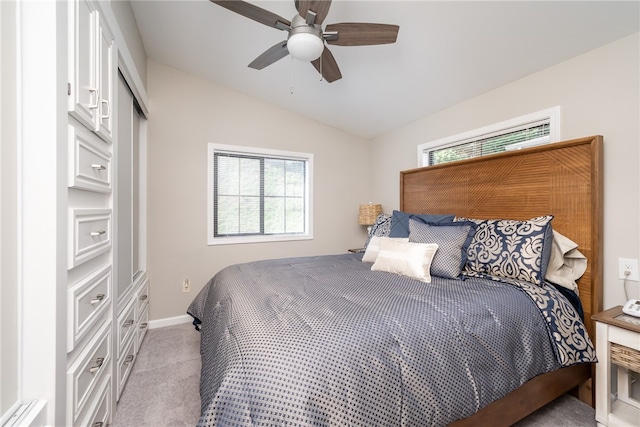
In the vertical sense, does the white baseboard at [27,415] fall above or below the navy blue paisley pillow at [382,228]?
below

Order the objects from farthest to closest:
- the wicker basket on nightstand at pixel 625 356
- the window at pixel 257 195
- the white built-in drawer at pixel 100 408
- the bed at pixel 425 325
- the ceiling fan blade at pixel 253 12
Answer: the window at pixel 257 195, the ceiling fan blade at pixel 253 12, the wicker basket on nightstand at pixel 625 356, the white built-in drawer at pixel 100 408, the bed at pixel 425 325

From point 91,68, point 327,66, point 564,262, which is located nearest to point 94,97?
point 91,68

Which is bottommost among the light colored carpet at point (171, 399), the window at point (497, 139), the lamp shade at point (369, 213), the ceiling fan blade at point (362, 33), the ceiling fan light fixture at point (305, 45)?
the light colored carpet at point (171, 399)

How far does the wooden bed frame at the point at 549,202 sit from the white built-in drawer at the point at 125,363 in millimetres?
1998

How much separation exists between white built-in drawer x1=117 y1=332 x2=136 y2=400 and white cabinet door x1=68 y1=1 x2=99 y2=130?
1.52 m

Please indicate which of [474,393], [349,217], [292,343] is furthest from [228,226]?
[474,393]

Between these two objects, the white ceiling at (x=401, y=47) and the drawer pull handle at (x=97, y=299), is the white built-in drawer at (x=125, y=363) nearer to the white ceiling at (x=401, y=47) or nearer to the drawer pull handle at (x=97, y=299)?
the drawer pull handle at (x=97, y=299)

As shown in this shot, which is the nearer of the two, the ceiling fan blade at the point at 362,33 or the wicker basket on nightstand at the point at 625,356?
the wicker basket on nightstand at the point at 625,356

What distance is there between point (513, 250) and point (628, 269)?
2.05 ft

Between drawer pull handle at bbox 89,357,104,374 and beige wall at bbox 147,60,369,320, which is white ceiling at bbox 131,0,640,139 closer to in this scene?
beige wall at bbox 147,60,369,320

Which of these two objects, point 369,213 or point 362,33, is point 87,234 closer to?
point 362,33

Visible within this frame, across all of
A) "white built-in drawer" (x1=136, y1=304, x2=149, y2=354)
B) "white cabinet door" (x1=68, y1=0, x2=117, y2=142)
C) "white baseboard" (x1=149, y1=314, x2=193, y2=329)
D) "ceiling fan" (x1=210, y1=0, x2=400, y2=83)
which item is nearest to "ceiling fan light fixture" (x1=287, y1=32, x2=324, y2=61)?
"ceiling fan" (x1=210, y1=0, x2=400, y2=83)

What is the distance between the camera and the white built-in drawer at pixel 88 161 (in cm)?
105

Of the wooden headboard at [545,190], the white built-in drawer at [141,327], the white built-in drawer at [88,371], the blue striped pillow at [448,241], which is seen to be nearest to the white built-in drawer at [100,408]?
the white built-in drawer at [88,371]
